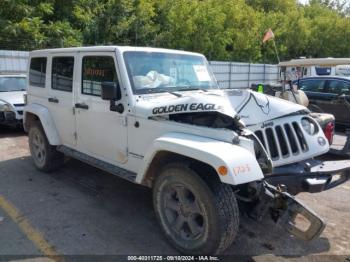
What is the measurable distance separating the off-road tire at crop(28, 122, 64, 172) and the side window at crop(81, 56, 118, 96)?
4.51 feet

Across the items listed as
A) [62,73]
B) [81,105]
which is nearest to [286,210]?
[81,105]

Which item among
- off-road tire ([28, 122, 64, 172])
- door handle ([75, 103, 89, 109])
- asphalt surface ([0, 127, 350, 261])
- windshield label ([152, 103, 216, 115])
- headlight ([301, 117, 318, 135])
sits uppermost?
windshield label ([152, 103, 216, 115])

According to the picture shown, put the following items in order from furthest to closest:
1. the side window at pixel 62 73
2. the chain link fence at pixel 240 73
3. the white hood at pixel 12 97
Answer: the chain link fence at pixel 240 73, the white hood at pixel 12 97, the side window at pixel 62 73

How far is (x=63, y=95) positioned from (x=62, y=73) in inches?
13.1

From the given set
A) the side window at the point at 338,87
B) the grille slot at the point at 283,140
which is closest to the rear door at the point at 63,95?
the grille slot at the point at 283,140

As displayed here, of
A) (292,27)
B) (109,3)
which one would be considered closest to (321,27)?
(292,27)

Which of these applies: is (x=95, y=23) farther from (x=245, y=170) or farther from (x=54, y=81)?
(x=245, y=170)

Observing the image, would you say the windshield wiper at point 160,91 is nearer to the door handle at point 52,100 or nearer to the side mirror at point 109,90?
the side mirror at point 109,90

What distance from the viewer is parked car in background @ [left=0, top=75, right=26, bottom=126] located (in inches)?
345

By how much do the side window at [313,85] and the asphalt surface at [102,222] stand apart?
5.50 meters

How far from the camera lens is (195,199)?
3373 millimetres

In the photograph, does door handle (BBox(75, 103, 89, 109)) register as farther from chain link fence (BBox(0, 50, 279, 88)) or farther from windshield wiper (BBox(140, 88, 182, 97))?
chain link fence (BBox(0, 50, 279, 88))

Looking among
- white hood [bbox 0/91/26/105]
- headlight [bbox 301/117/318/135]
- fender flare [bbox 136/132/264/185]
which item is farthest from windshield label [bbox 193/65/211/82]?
white hood [bbox 0/91/26/105]

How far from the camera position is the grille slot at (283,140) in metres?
3.73
